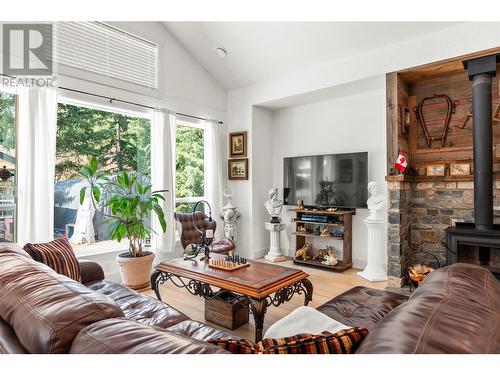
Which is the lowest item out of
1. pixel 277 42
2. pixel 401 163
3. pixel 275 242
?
pixel 275 242

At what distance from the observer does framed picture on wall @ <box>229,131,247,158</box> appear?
5.15 m

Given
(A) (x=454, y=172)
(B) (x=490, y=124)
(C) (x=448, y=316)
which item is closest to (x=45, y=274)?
(C) (x=448, y=316)

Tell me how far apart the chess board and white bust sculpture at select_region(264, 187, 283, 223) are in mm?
2323

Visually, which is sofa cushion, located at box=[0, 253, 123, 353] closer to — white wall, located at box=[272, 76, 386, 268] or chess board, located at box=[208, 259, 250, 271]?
chess board, located at box=[208, 259, 250, 271]

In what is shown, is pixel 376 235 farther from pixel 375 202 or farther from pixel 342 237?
pixel 342 237

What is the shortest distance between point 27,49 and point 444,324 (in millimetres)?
4121

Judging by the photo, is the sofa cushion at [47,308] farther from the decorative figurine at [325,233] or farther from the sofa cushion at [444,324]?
the decorative figurine at [325,233]

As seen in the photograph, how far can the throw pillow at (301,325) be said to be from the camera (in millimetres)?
1254

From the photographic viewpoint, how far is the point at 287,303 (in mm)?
3133

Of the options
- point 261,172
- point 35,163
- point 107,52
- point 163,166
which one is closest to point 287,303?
point 163,166

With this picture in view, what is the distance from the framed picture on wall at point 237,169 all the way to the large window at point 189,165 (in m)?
0.48

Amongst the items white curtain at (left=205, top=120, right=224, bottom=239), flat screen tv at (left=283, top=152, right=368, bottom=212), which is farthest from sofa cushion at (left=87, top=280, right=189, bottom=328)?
flat screen tv at (left=283, top=152, right=368, bottom=212)

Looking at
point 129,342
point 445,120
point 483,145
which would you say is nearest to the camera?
point 129,342
